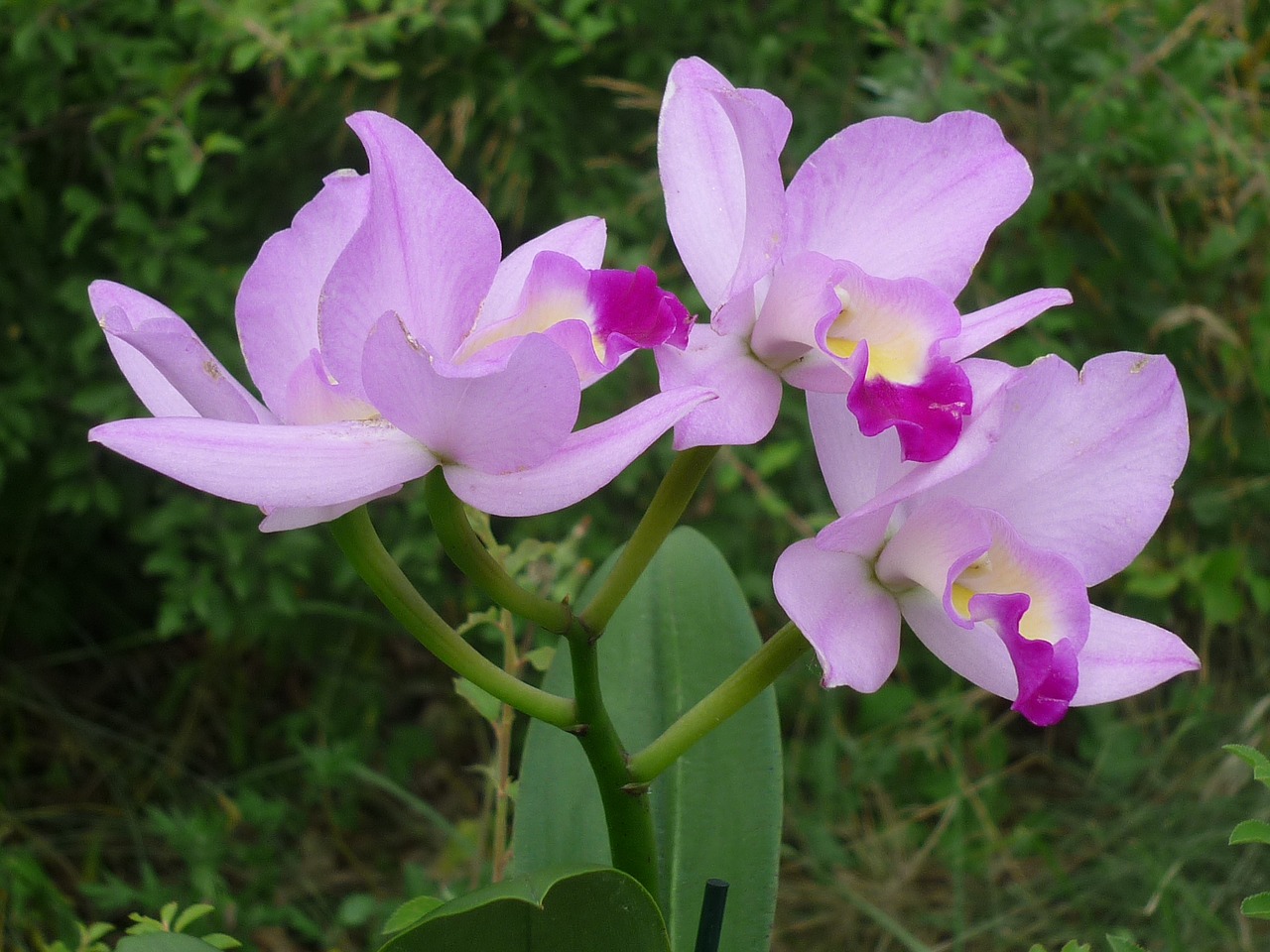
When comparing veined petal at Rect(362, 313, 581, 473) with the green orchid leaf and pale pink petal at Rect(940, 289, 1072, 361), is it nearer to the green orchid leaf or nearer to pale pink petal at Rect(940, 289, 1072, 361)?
pale pink petal at Rect(940, 289, 1072, 361)

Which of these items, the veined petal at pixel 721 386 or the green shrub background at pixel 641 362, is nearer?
the veined petal at pixel 721 386

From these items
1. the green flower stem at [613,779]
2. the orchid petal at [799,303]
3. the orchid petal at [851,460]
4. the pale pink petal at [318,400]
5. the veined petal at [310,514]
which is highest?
the pale pink petal at [318,400]

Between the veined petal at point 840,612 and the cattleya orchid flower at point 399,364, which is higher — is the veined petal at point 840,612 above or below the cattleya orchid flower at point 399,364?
below

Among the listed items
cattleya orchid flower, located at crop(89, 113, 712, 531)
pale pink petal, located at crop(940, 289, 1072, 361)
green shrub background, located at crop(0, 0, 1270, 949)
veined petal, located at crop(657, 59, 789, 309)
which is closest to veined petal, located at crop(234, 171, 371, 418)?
cattleya orchid flower, located at crop(89, 113, 712, 531)

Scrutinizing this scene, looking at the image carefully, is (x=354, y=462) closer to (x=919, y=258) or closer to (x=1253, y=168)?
(x=919, y=258)

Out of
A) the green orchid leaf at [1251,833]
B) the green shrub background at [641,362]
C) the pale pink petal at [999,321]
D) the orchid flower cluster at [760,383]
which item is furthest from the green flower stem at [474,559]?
the green shrub background at [641,362]

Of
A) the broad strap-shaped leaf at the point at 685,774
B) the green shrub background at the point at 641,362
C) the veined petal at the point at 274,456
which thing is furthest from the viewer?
the green shrub background at the point at 641,362

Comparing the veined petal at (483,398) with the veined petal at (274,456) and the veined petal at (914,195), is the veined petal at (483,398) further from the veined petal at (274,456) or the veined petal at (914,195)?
the veined petal at (914,195)

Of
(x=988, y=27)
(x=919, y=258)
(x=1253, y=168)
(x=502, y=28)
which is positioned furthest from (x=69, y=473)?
(x=1253, y=168)
